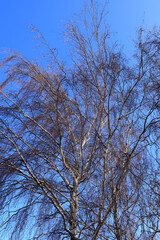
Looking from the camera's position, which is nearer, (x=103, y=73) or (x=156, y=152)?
(x=156, y=152)

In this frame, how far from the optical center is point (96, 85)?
180 inches

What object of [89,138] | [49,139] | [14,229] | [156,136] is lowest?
[14,229]

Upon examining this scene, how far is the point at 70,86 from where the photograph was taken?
505cm

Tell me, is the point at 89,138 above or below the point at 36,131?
above

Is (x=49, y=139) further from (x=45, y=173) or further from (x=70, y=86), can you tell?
(x=70, y=86)

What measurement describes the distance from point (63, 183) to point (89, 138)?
44.0 inches

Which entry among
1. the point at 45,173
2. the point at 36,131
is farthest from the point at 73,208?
the point at 36,131

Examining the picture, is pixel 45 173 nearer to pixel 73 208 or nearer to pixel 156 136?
pixel 73 208

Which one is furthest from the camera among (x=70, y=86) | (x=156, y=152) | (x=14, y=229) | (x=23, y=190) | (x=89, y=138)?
(x=89, y=138)

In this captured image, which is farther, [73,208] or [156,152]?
[73,208]

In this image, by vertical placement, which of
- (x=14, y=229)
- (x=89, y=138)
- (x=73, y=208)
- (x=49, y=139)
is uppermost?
(x=89, y=138)

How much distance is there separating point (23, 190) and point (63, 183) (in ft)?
3.00

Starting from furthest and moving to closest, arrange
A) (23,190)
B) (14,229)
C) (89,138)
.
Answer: (89,138) → (23,190) → (14,229)

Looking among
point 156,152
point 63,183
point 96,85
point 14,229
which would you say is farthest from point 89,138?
point 14,229
